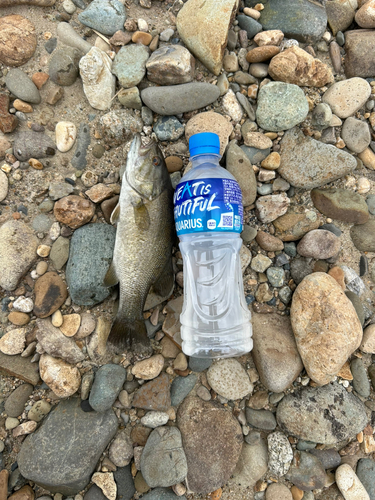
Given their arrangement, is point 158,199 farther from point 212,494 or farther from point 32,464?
point 212,494

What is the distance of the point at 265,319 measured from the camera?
2873 millimetres

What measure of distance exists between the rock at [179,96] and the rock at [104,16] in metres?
0.77

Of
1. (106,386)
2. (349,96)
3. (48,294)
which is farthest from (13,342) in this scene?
(349,96)

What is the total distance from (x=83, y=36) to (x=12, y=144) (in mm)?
1317

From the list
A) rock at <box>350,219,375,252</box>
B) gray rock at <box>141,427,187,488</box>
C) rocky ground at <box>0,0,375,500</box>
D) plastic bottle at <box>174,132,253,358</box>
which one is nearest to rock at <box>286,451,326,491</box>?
rocky ground at <box>0,0,375,500</box>

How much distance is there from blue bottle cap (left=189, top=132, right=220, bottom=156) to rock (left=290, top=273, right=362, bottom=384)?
154cm

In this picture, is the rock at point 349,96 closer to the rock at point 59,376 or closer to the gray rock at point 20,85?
the gray rock at point 20,85

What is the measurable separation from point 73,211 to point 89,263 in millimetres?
522

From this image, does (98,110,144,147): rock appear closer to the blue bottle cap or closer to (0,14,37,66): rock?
the blue bottle cap

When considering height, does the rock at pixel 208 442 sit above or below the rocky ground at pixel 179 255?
below

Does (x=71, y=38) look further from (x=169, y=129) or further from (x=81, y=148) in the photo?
(x=169, y=129)

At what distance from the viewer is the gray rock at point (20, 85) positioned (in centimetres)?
282

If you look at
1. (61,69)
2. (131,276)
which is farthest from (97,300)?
(61,69)

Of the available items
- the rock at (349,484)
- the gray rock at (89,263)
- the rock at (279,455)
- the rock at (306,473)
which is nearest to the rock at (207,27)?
the gray rock at (89,263)
